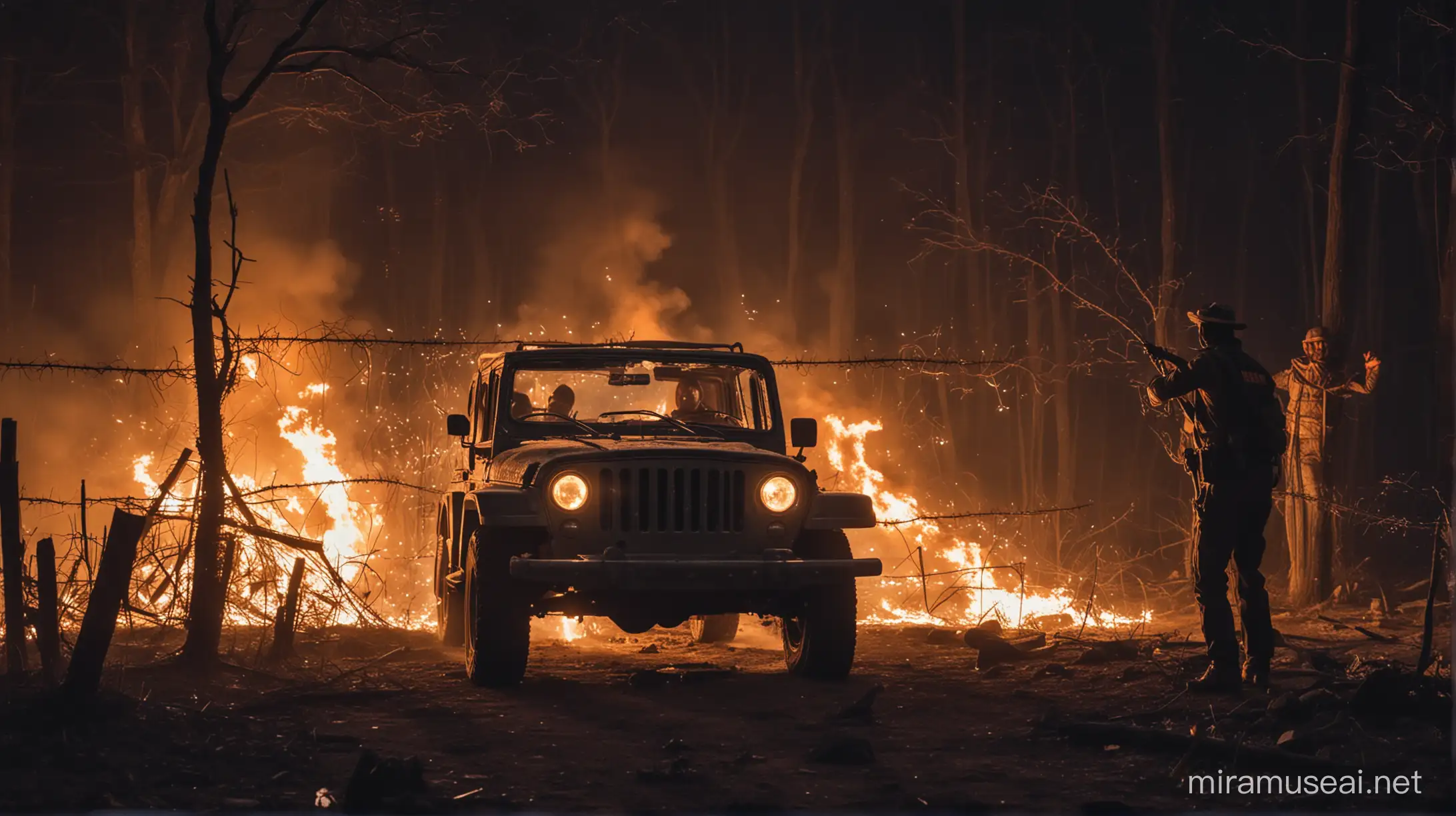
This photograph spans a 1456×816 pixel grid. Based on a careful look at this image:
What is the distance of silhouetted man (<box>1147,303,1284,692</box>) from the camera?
7.97m

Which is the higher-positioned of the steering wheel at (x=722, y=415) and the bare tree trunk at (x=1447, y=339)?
the bare tree trunk at (x=1447, y=339)

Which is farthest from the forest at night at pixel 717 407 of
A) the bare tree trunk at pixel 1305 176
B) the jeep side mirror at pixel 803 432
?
the bare tree trunk at pixel 1305 176

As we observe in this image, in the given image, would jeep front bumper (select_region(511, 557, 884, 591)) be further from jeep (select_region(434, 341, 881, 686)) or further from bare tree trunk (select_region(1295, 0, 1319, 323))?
bare tree trunk (select_region(1295, 0, 1319, 323))

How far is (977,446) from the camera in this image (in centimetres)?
3575

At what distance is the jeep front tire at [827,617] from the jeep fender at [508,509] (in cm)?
175

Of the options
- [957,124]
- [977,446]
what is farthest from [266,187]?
[977,446]

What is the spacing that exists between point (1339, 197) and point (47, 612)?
44.3 feet

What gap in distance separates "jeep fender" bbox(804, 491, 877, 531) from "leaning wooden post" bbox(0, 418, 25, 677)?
4655 mm

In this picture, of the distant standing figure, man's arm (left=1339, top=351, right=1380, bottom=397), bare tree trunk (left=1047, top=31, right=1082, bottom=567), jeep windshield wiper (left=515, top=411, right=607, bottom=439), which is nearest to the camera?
jeep windshield wiper (left=515, top=411, right=607, bottom=439)

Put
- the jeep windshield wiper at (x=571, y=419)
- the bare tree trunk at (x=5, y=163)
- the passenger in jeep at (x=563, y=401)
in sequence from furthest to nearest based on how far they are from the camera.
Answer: the bare tree trunk at (x=5, y=163), the passenger in jeep at (x=563, y=401), the jeep windshield wiper at (x=571, y=419)

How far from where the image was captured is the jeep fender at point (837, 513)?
8.48 meters

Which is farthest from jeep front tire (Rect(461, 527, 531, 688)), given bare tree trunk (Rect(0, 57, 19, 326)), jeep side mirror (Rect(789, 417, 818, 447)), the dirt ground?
bare tree trunk (Rect(0, 57, 19, 326))

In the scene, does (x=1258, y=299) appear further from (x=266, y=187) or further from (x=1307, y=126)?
(x=266, y=187)

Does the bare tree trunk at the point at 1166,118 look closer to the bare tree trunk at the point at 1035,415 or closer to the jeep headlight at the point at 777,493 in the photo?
the bare tree trunk at the point at 1035,415
